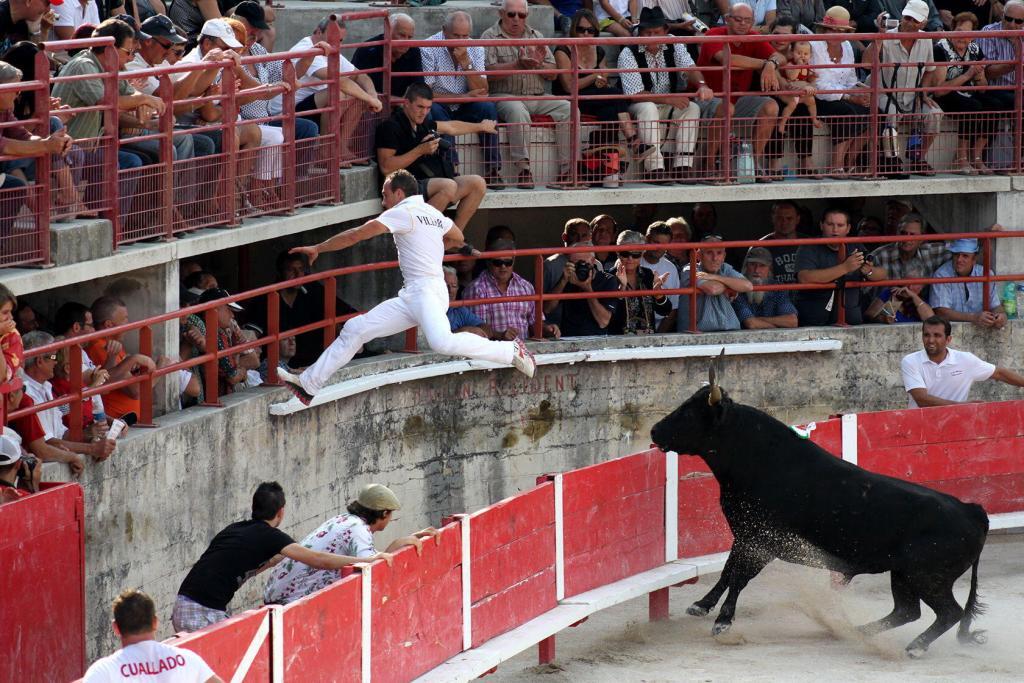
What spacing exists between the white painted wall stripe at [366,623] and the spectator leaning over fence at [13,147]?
3.26 metres

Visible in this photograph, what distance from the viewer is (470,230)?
18547 millimetres

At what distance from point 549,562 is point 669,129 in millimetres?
6160

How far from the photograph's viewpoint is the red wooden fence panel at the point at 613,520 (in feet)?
39.1

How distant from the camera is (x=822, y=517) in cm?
1216

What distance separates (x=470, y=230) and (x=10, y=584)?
32.2 feet

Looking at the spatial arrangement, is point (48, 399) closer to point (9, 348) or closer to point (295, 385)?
point (9, 348)

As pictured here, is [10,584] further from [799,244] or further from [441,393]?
[799,244]

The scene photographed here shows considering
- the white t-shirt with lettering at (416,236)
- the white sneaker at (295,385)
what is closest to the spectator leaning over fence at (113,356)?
the white sneaker at (295,385)

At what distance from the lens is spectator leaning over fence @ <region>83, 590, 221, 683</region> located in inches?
Result: 286

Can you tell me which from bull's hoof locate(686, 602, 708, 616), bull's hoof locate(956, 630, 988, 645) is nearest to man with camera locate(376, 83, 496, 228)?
bull's hoof locate(686, 602, 708, 616)

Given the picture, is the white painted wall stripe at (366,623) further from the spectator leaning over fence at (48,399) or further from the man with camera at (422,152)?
the man with camera at (422,152)

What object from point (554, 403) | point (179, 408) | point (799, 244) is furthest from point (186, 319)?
point (799, 244)

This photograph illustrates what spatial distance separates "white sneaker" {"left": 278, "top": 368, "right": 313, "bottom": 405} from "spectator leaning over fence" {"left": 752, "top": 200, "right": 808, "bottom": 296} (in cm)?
580

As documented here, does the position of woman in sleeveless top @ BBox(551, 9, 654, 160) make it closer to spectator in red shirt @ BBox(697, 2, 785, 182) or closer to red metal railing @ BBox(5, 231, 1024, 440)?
spectator in red shirt @ BBox(697, 2, 785, 182)
